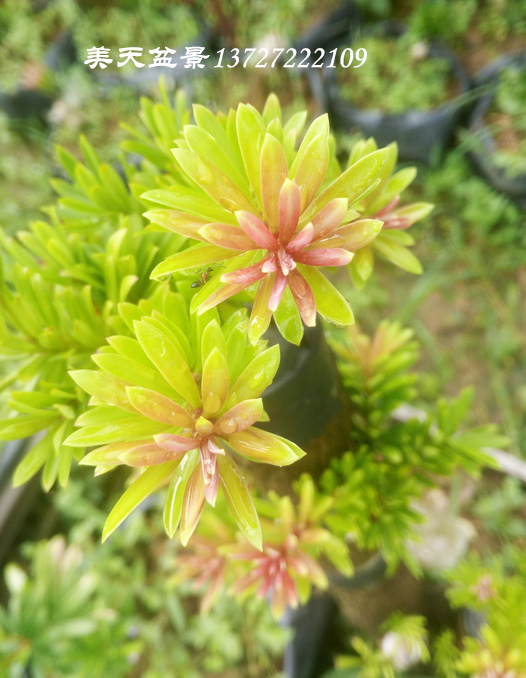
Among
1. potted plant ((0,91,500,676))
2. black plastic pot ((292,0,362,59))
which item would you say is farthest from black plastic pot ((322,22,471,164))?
potted plant ((0,91,500,676))

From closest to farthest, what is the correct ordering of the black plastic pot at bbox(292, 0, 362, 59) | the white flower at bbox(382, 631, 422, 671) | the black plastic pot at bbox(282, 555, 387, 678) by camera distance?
the white flower at bbox(382, 631, 422, 671) → the black plastic pot at bbox(282, 555, 387, 678) → the black plastic pot at bbox(292, 0, 362, 59)

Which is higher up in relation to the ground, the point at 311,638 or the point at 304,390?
the point at 304,390

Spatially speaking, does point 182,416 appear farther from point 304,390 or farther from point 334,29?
point 334,29

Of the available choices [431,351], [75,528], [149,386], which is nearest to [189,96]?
[431,351]

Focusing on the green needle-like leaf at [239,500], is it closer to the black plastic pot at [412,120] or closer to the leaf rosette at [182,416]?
the leaf rosette at [182,416]

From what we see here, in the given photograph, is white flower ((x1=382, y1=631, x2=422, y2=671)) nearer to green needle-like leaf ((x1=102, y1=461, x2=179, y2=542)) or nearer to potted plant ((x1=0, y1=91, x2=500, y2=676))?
potted plant ((x1=0, y1=91, x2=500, y2=676))

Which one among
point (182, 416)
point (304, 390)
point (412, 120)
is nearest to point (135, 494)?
point (182, 416)
